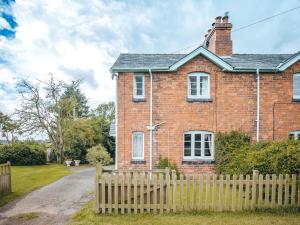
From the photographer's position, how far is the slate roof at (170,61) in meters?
16.4

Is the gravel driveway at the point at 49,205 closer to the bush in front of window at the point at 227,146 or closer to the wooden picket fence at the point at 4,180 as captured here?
the wooden picket fence at the point at 4,180

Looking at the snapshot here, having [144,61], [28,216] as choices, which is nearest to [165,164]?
[144,61]

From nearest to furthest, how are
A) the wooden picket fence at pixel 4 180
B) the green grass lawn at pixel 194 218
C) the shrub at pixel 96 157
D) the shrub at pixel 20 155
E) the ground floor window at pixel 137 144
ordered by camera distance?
Answer: 1. the green grass lawn at pixel 194 218
2. the wooden picket fence at pixel 4 180
3. the ground floor window at pixel 137 144
4. the shrub at pixel 20 155
5. the shrub at pixel 96 157

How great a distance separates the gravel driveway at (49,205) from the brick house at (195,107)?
3.92 meters

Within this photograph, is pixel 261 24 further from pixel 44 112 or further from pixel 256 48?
pixel 44 112

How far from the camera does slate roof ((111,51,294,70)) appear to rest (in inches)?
645

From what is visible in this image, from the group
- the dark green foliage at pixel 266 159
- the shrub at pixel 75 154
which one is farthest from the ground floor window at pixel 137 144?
the shrub at pixel 75 154

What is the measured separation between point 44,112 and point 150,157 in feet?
62.5

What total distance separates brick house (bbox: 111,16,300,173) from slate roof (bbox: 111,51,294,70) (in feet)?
0.63

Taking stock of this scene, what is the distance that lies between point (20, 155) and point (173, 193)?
927 inches

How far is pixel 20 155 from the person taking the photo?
2759 cm

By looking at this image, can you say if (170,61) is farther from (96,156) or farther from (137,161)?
(96,156)

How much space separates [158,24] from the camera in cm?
1822

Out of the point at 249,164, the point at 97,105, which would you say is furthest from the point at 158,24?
the point at 97,105
